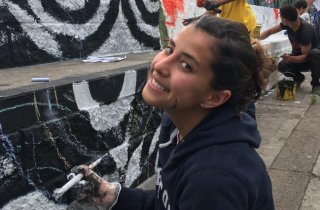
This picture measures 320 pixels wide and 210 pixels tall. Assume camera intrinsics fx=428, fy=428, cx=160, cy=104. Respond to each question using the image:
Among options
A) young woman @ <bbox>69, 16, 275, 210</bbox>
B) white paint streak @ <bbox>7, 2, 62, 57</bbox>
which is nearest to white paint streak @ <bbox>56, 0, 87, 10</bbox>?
white paint streak @ <bbox>7, 2, 62, 57</bbox>

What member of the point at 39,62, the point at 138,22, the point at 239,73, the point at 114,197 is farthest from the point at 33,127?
the point at 138,22

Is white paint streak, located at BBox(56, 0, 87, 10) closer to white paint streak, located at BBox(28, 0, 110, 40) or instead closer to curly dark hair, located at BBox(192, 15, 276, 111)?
white paint streak, located at BBox(28, 0, 110, 40)

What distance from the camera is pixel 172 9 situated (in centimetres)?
579

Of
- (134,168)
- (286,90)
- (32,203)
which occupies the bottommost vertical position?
(286,90)

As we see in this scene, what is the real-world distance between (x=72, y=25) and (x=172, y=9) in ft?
7.39

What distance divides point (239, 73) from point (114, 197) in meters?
0.77

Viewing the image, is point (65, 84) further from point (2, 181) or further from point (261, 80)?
point (261, 80)

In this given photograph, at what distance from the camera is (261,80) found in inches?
57.9

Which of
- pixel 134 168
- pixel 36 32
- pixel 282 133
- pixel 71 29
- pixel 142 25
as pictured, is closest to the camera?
pixel 134 168

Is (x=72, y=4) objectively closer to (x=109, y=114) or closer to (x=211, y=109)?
(x=109, y=114)

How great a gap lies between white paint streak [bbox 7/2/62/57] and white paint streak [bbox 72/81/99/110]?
3.43 ft

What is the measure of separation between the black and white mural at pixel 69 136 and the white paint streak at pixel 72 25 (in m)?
0.95

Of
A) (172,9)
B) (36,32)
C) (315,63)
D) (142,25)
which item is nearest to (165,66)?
(36,32)

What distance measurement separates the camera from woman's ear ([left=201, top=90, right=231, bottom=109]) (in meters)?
1.40
